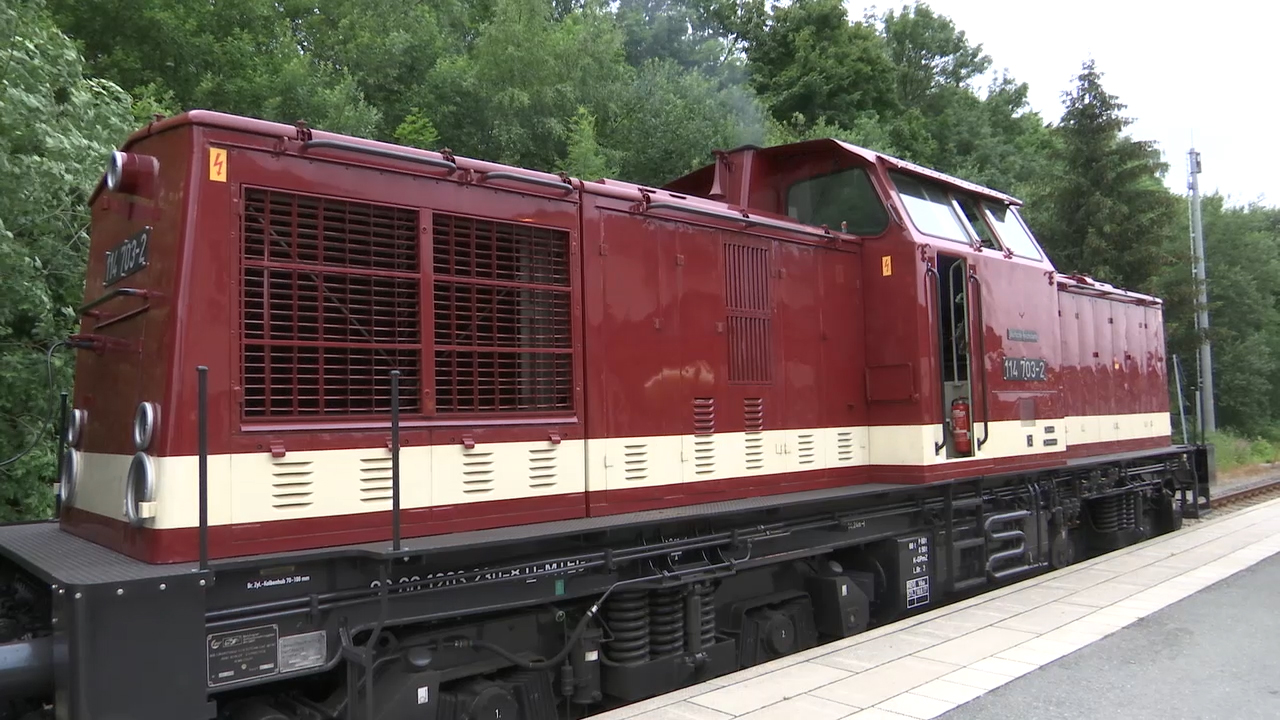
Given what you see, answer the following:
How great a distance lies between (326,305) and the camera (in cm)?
377

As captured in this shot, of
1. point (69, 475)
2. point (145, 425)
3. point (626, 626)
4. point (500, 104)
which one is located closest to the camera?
point (145, 425)

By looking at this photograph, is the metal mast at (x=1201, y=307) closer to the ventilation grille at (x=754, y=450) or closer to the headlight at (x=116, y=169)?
the ventilation grille at (x=754, y=450)

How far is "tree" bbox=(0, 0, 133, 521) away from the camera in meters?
6.33

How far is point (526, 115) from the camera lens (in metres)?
14.5

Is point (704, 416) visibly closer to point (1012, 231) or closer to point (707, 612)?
point (707, 612)

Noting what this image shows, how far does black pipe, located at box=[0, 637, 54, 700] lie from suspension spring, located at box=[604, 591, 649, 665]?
2487 millimetres

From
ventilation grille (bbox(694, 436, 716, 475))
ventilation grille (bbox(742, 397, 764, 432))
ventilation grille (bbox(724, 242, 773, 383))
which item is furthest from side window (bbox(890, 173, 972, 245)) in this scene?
ventilation grille (bbox(694, 436, 716, 475))

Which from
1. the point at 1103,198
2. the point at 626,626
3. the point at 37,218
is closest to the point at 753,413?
the point at 626,626

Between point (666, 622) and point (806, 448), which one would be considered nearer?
point (666, 622)

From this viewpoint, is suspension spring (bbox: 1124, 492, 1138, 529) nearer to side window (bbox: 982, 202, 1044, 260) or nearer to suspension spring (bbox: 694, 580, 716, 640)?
side window (bbox: 982, 202, 1044, 260)

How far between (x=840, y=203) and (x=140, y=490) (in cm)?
517

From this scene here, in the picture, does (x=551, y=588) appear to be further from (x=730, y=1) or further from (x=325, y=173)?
(x=730, y=1)

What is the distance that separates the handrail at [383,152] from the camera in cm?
376

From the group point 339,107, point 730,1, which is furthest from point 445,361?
point 730,1
